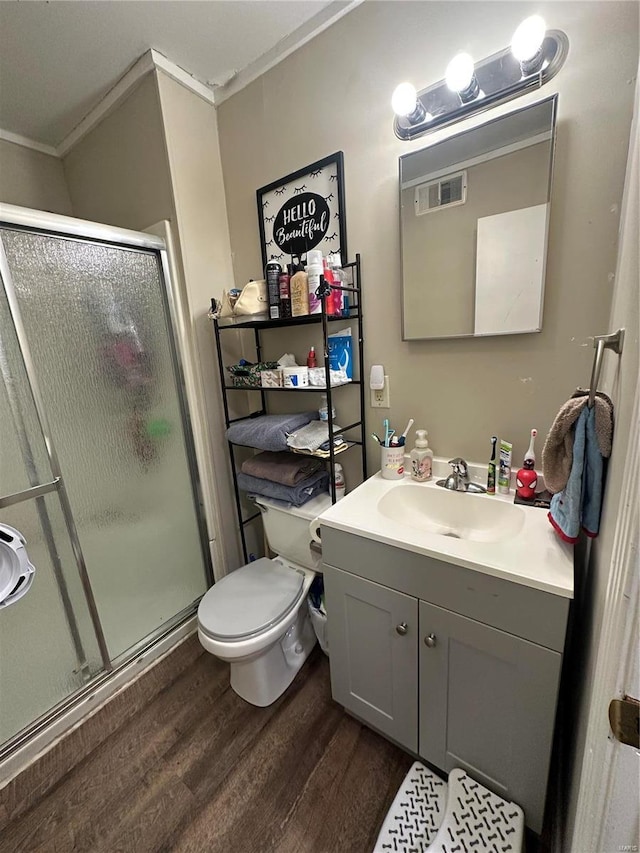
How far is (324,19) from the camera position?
1199 millimetres

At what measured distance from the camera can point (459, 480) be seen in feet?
3.99

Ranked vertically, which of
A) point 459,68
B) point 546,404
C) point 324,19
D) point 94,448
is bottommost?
point 94,448

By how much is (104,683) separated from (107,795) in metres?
0.41

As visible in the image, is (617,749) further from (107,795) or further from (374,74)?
(374,74)

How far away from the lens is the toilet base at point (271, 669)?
52.3 inches

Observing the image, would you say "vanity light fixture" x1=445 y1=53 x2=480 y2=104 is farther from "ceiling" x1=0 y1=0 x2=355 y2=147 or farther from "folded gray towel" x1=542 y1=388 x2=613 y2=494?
"folded gray towel" x1=542 y1=388 x2=613 y2=494

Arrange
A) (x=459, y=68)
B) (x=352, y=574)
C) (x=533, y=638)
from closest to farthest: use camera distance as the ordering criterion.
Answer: (x=533, y=638) < (x=459, y=68) < (x=352, y=574)

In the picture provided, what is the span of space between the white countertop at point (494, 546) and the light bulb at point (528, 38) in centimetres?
121

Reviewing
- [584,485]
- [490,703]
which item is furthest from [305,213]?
[490,703]

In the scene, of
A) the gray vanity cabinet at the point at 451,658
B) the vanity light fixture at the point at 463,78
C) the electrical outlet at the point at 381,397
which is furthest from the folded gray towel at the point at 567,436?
the vanity light fixture at the point at 463,78

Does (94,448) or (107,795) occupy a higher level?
(94,448)

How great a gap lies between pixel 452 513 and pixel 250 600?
2.73 ft

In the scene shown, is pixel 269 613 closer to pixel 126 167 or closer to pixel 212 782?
pixel 212 782

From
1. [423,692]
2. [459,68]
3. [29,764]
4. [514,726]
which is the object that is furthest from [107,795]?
[459,68]
